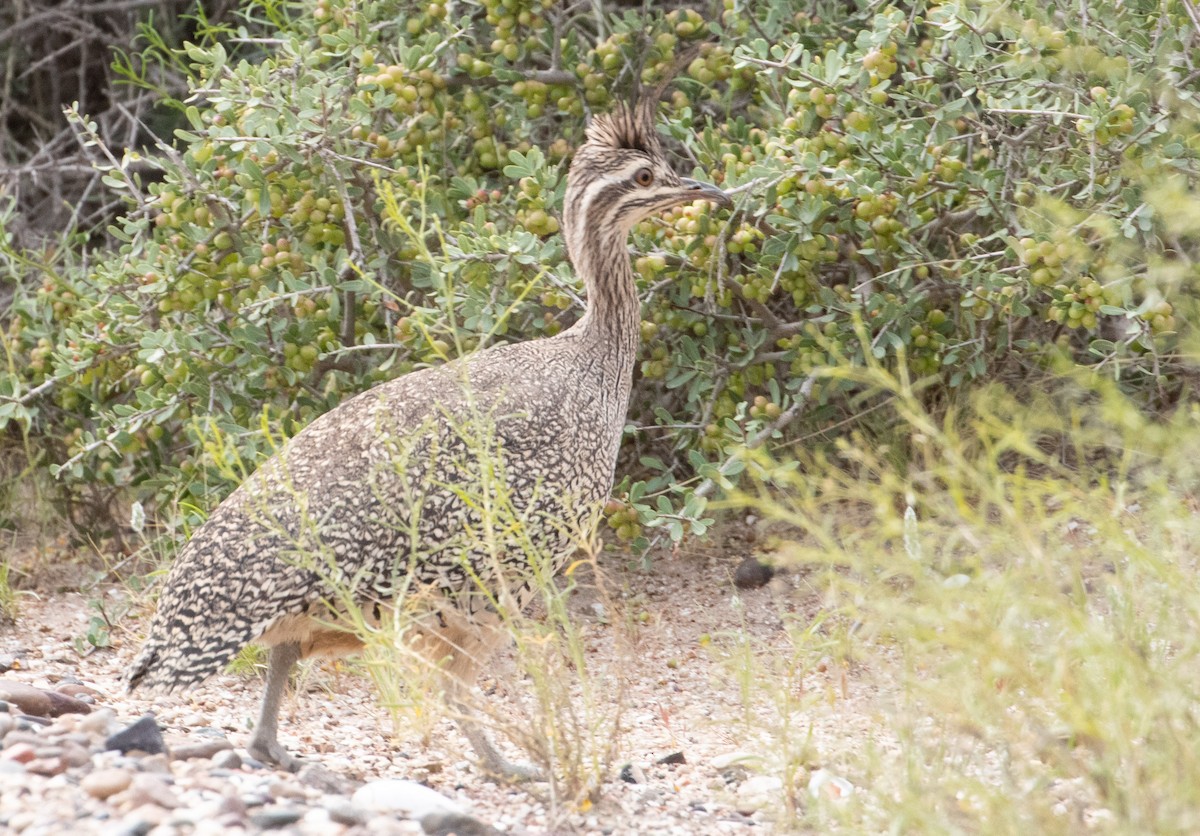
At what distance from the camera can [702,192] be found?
4535mm

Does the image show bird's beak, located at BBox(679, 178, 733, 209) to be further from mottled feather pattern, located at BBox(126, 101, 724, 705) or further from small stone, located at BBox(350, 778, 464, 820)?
small stone, located at BBox(350, 778, 464, 820)

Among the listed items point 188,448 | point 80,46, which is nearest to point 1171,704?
point 188,448

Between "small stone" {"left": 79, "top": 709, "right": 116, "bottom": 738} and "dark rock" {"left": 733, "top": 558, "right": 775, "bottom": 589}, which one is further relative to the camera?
"dark rock" {"left": 733, "top": 558, "right": 775, "bottom": 589}

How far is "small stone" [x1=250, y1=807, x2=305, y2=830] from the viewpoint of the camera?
284 centimetres

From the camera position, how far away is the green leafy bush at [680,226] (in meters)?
4.48

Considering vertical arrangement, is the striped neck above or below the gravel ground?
above

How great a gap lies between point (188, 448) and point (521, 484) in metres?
2.55

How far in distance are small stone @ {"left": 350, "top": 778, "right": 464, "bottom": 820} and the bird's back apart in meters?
0.48

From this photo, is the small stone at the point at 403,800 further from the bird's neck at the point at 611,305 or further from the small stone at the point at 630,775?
the bird's neck at the point at 611,305

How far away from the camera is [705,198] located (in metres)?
4.55

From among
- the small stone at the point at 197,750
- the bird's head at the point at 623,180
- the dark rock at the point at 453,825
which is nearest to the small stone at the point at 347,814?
the dark rock at the point at 453,825

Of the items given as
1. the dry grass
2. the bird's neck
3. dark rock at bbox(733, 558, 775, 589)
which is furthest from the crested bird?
dark rock at bbox(733, 558, 775, 589)

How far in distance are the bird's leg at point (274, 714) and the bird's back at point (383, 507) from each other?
23 centimetres

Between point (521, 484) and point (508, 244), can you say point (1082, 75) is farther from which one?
point (521, 484)
